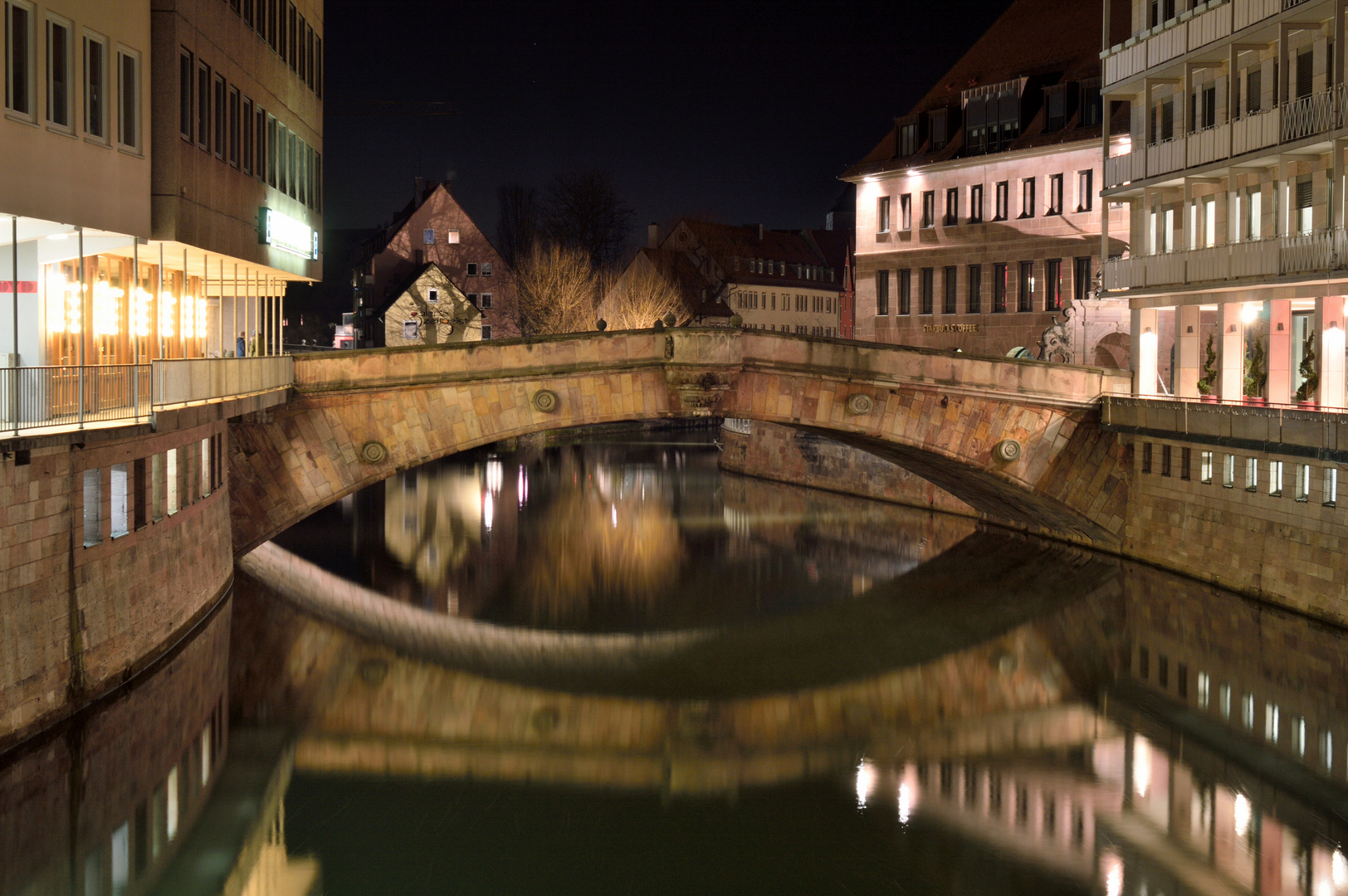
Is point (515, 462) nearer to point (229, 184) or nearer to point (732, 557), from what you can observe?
point (732, 557)

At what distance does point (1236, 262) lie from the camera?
28578 mm

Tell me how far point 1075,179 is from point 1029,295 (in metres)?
3.89

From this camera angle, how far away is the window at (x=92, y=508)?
56.1 ft

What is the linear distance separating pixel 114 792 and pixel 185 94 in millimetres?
11421

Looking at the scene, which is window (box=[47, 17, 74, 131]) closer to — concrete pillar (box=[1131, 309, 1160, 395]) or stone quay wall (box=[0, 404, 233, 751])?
stone quay wall (box=[0, 404, 233, 751])

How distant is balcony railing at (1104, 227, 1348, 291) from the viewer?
82.8 ft

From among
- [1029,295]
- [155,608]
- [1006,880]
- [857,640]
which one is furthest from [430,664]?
[1029,295]

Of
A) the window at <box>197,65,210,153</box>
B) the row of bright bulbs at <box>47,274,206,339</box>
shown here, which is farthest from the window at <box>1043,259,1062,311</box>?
the window at <box>197,65,210,153</box>

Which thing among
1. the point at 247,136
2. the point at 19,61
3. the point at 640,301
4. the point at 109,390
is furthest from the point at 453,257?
the point at 19,61

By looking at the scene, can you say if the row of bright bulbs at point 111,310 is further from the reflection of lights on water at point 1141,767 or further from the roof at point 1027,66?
the roof at point 1027,66

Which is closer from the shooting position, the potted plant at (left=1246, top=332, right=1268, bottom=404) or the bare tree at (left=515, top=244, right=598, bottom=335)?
the potted plant at (left=1246, top=332, right=1268, bottom=404)

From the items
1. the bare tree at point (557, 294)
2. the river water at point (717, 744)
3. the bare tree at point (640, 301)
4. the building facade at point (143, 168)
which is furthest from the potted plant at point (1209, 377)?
the bare tree at point (557, 294)

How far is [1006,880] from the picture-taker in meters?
13.4

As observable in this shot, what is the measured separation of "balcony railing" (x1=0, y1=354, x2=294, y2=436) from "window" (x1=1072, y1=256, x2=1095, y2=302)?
1093 inches
